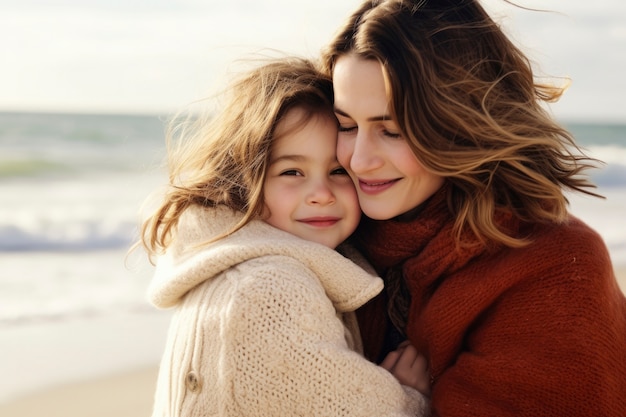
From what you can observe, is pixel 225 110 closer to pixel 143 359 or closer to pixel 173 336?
pixel 173 336

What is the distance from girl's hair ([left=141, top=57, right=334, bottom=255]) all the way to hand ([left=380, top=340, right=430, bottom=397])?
0.63 m

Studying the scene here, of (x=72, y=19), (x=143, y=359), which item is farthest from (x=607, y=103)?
(x=143, y=359)

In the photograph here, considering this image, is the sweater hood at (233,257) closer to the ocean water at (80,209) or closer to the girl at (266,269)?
the girl at (266,269)

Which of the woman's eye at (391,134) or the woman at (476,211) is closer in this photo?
the woman at (476,211)

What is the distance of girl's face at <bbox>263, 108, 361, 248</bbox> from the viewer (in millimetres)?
2891

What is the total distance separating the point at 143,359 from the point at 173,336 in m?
2.21

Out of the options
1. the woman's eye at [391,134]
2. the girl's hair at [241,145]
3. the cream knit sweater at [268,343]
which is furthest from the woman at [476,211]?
the cream knit sweater at [268,343]

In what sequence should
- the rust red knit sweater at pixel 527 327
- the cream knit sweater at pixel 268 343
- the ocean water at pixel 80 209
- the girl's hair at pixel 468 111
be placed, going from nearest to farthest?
the cream knit sweater at pixel 268 343, the rust red knit sweater at pixel 527 327, the girl's hair at pixel 468 111, the ocean water at pixel 80 209

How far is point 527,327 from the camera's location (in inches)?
104

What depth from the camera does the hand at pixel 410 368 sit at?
2811 millimetres

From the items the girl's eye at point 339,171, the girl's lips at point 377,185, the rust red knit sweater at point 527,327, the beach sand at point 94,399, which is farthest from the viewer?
the beach sand at point 94,399

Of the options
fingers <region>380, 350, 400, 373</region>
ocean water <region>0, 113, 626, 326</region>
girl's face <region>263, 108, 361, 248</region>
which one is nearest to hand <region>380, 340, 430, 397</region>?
fingers <region>380, 350, 400, 373</region>

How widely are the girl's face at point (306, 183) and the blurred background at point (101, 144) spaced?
453 mm

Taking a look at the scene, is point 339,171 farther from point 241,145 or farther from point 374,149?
point 241,145
